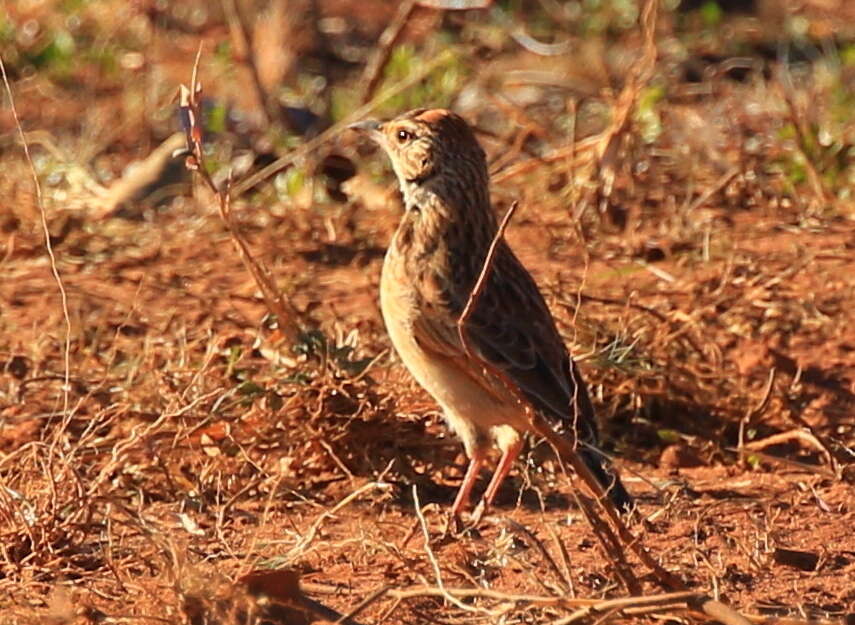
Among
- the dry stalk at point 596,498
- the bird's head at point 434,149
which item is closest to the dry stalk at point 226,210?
the bird's head at point 434,149

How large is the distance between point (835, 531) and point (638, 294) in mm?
1958

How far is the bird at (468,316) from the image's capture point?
5.86m

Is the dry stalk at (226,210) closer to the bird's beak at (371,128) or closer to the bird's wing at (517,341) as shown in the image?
the bird's wing at (517,341)

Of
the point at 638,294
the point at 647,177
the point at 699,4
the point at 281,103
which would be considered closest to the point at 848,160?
the point at 647,177

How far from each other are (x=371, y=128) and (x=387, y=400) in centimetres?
115

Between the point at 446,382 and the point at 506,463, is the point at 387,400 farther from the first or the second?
the point at 506,463

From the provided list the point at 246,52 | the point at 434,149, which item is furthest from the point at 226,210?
the point at 246,52

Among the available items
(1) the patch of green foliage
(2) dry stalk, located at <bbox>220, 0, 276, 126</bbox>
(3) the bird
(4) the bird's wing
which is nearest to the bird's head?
(3) the bird

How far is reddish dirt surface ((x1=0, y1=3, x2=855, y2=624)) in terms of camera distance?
16.5 ft

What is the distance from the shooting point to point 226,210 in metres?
5.80

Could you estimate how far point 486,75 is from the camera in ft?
32.9

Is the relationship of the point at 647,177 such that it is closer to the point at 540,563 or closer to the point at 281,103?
the point at 281,103

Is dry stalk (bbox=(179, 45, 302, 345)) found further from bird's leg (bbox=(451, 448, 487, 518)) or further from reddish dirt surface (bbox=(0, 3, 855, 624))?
bird's leg (bbox=(451, 448, 487, 518))

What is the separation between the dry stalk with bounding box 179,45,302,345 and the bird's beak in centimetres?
65
